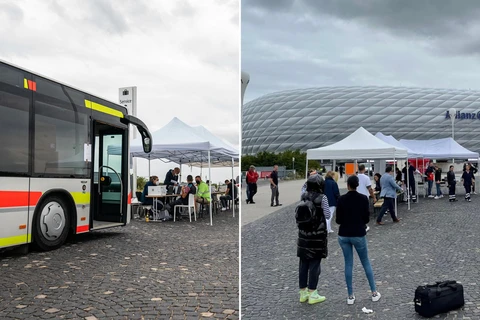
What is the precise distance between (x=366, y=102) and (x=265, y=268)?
9032cm

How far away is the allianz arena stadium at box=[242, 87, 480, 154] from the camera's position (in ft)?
289

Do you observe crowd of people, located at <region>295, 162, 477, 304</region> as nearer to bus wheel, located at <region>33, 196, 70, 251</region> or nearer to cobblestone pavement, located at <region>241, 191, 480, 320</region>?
cobblestone pavement, located at <region>241, 191, 480, 320</region>

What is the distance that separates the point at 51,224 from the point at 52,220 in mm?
67

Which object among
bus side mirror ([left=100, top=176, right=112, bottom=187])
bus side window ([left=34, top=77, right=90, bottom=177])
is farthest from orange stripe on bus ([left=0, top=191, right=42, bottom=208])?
bus side mirror ([left=100, top=176, right=112, bottom=187])

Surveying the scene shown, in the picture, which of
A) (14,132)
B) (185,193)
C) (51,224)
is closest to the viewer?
(14,132)

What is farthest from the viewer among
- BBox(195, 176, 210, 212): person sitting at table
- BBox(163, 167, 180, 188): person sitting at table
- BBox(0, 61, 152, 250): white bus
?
BBox(163, 167, 180, 188): person sitting at table

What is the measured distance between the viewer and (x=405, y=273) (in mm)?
6824

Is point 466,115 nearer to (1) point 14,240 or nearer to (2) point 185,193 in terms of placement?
(2) point 185,193

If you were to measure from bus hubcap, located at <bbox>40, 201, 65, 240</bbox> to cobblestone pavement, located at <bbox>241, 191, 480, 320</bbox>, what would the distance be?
9.92 ft

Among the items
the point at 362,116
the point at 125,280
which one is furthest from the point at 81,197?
the point at 362,116

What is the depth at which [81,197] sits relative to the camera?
8.78 metres

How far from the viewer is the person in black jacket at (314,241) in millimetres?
5414

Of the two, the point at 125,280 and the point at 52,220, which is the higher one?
the point at 52,220

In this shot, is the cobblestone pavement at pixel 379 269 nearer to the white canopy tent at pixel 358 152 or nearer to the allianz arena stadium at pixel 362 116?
the white canopy tent at pixel 358 152
